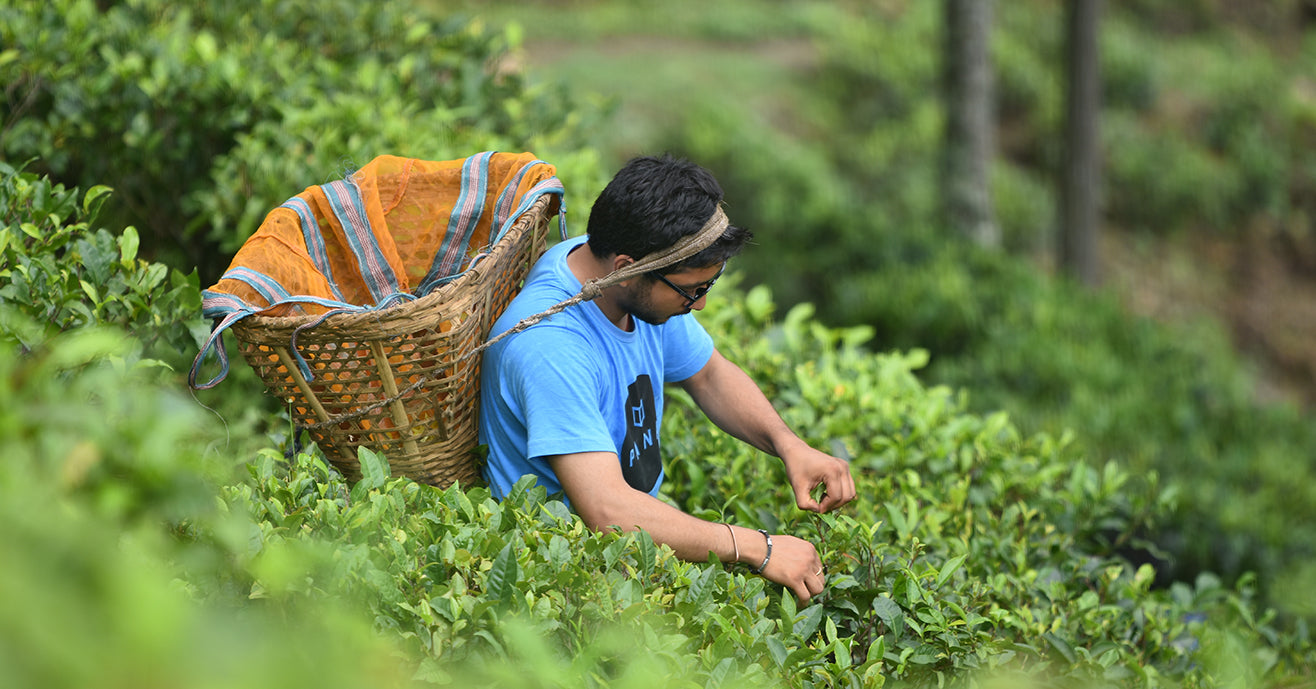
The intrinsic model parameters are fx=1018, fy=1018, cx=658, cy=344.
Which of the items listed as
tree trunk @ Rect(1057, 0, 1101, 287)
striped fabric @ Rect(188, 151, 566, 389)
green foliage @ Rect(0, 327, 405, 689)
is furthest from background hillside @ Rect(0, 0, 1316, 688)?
tree trunk @ Rect(1057, 0, 1101, 287)

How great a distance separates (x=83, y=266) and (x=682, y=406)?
6.07 ft

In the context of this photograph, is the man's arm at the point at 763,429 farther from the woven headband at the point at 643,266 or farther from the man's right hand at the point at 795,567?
the woven headband at the point at 643,266

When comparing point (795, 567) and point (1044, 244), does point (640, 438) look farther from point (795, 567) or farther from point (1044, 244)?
point (1044, 244)

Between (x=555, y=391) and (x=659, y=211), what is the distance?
478mm

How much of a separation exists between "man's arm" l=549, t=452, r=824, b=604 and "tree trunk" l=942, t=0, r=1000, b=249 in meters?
6.21

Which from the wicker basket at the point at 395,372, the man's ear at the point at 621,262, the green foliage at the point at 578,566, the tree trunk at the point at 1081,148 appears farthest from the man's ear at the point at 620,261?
the tree trunk at the point at 1081,148

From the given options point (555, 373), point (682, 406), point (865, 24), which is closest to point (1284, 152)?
point (865, 24)

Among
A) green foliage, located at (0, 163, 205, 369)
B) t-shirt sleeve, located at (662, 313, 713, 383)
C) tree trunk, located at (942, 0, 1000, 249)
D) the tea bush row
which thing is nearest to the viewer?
green foliage, located at (0, 163, 205, 369)

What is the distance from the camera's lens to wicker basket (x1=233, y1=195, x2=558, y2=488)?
2100mm

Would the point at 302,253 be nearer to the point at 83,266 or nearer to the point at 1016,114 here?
the point at 83,266

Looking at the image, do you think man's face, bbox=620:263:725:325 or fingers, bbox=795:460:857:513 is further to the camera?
fingers, bbox=795:460:857:513

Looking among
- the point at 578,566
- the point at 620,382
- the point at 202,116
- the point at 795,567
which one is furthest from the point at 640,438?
the point at 202,116

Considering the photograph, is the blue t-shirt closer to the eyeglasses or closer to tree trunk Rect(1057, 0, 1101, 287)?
the eyeglasses

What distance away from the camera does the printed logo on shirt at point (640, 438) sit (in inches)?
98.8
